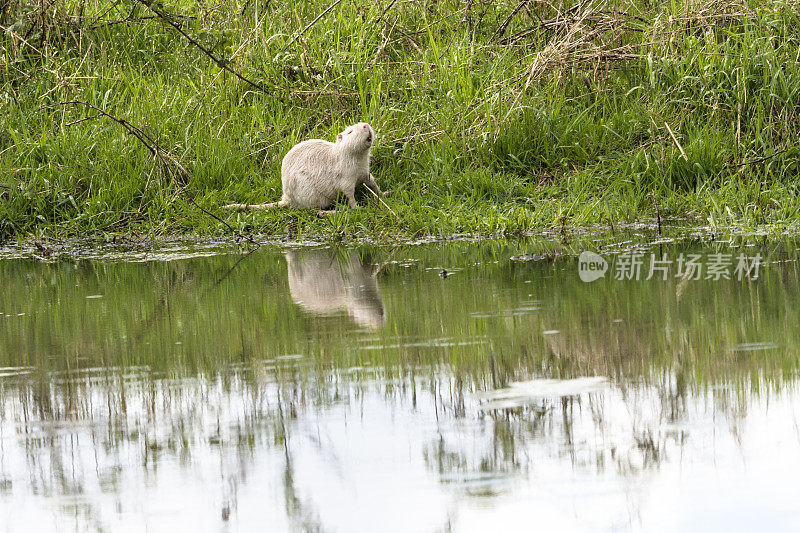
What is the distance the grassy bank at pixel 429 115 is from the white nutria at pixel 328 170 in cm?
16

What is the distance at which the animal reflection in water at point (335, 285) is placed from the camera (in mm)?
3840

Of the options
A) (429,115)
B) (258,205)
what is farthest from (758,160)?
(258,205)

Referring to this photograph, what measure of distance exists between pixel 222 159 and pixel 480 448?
561cm

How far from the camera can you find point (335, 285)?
177 inches

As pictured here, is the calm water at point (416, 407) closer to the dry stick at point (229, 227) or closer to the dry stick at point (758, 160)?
the dry stick at point (229, 227)

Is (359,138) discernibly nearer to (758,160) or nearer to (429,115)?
(429,115)

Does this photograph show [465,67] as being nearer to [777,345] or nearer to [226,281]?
[226,281]

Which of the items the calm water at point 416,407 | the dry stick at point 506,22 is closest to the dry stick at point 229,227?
the calm water at point 416,407

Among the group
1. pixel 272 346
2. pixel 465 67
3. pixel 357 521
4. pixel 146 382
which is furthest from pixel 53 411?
pixel 465 67

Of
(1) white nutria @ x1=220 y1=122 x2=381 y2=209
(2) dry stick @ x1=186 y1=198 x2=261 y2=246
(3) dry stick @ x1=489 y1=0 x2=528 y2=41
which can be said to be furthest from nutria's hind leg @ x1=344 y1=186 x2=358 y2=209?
(3) dry stick @ x1=489 y1=0 x2=528 y2=41

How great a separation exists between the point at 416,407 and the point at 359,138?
447 cm

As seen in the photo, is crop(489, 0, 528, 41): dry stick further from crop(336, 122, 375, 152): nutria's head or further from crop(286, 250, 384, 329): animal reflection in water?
crop(286, 250, 384, 329): animal reflection in water

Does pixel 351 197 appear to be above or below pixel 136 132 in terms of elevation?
below

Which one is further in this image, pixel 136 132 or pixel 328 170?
pixel 136 132
